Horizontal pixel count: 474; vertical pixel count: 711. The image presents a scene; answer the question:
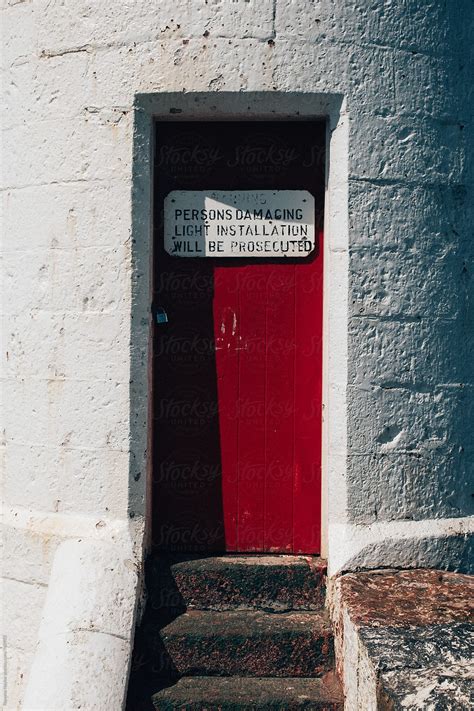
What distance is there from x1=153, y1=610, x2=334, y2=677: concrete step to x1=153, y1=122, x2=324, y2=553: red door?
54cm

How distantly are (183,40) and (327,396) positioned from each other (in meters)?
1.93

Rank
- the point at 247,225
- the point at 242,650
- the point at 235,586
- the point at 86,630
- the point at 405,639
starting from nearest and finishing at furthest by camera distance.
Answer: the point at 405,639
the point at 86,630
the point at 242,650
the point at 235,586
the point at 247,225

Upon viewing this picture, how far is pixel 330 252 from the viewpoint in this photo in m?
4.11

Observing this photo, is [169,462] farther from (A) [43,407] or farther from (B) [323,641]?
(B) [323,641]

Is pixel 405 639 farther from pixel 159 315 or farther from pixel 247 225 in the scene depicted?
pixel 247 225

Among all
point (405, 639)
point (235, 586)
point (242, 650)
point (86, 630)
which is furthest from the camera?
point (235, 586)

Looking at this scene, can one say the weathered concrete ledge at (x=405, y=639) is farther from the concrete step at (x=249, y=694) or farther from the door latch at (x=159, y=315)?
the door latch at (x=159, y=315)

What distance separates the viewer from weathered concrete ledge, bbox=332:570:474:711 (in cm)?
291

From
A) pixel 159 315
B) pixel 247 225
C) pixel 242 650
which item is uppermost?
pixel 247 225

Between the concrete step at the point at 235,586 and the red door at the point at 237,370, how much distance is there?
0.21m

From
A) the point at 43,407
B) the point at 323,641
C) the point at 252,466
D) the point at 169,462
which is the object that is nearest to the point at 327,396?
the point at 252,466

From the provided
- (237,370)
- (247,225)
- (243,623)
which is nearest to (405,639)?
(243,623)

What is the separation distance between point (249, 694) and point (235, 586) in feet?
1.84

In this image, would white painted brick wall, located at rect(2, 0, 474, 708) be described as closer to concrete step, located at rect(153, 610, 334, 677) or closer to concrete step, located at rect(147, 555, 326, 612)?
concrete step, located at rect(147, 555, 326, 612)
